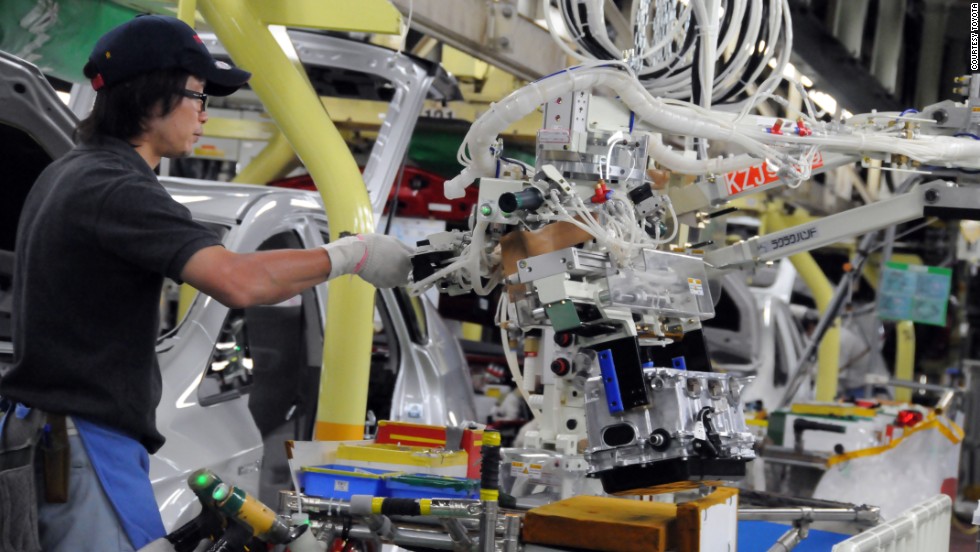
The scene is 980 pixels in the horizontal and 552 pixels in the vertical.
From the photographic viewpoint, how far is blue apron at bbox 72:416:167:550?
2729 millimetres

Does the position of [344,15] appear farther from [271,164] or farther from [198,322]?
[271,164]

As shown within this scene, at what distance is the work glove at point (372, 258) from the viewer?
10.4 feet

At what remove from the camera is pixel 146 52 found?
2.80 metres

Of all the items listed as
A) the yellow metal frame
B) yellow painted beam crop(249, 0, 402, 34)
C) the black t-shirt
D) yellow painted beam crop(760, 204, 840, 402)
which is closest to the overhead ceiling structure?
yellow painted beam crop(249, 0, 402, 34)

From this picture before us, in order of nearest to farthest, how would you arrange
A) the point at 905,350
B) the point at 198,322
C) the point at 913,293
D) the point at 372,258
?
1. the point at 372,258
2. the point at 198,322
3. the point at 913,293
4. the point at 905,350

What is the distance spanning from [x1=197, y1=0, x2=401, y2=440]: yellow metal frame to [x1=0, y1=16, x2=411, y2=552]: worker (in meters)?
2.56

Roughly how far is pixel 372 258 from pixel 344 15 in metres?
2.81

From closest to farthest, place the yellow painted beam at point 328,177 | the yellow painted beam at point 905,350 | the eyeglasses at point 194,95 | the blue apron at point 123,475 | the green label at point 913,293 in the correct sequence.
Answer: the blue apron at point 123,475 < the eyeglasses at point 194,95 < the yellow painted beam at point 328,177 < the green label at point 913,293 < the yellow painted beam at point 905,350

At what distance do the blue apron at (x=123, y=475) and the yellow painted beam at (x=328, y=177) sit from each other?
102 inches

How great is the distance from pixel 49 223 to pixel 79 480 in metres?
0.55

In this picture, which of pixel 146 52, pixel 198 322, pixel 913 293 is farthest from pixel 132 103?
pixel 913 293

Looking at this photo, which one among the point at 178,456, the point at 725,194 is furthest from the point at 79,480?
the point at 725,194

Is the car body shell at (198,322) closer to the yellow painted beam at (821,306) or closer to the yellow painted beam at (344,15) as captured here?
the yellow painted beam at (344,15)

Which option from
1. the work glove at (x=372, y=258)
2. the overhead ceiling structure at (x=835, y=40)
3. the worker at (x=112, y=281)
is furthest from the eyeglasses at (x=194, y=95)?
the overhead ceiling structure at (x=835, y=40)
